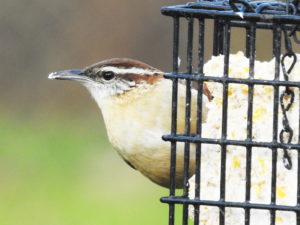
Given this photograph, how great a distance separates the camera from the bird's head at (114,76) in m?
5.37

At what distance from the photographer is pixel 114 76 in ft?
17.9

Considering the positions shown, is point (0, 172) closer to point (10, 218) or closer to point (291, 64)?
point (10, 218)

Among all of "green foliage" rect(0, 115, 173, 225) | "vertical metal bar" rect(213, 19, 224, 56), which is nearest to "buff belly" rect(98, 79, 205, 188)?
"vertical metal bar" rect(213, 19, 224, 56)

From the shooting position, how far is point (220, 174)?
4.52m

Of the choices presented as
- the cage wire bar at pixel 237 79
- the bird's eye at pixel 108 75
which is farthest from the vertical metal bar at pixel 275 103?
the bird's eye at pixel 108 75

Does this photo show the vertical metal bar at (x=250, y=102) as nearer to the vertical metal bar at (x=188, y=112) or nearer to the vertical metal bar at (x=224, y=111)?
the vertical metal bar at (x=224, y=111)

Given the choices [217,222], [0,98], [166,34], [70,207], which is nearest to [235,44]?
[166,34]

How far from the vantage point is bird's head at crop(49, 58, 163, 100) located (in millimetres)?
5371

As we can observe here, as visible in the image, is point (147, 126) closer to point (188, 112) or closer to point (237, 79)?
point (188, 112)

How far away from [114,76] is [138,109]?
0.83 feet

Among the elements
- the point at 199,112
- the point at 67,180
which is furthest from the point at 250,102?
the point at 67,180

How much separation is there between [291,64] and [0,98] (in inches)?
328

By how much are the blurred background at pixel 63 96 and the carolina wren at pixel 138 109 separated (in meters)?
4.95

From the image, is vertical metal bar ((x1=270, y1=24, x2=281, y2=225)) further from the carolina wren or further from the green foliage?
the green foliage
